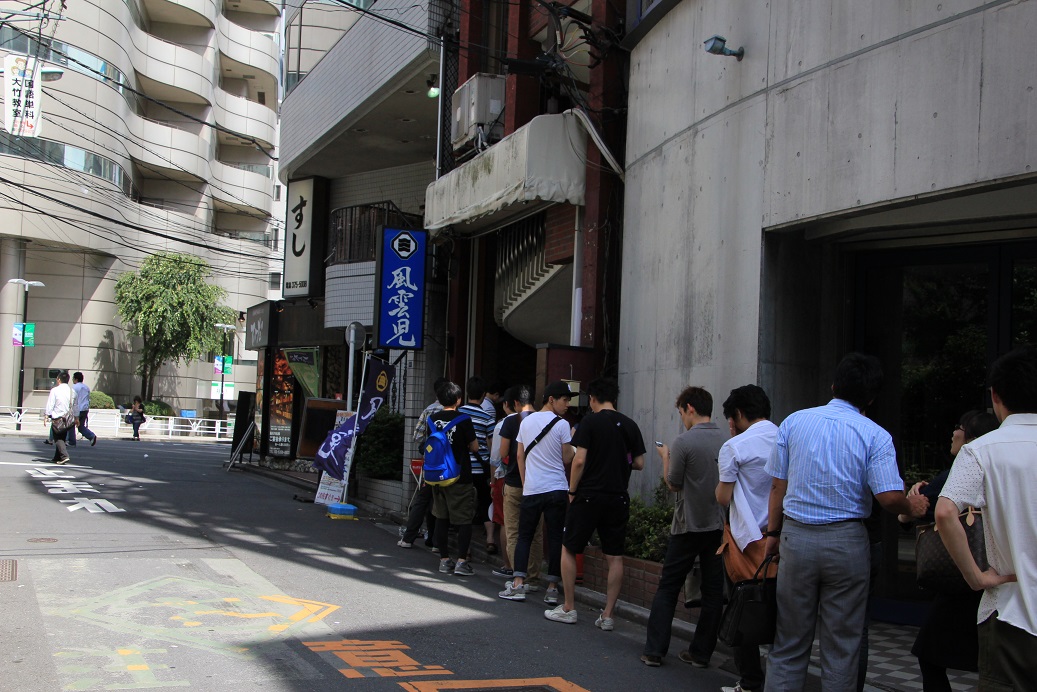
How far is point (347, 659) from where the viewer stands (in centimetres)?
614

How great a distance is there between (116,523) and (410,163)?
1147 cm

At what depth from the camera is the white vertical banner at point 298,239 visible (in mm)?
21594

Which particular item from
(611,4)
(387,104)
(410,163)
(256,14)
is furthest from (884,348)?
(256,14)

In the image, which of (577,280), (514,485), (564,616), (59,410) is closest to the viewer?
(564,616)

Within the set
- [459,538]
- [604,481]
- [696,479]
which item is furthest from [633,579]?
[459,538]

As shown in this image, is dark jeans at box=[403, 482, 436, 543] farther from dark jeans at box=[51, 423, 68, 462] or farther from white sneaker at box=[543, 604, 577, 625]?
dark jeans at box=[51, 423, 68, 462]

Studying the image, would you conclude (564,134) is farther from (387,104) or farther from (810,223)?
(387,104)

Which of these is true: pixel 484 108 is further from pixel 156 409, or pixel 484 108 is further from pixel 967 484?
pixel 156 409

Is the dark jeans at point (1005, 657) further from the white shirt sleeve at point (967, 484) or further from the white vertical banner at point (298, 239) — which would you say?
the white vertical banner at point (298, 239)

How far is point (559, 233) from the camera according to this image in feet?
39.4

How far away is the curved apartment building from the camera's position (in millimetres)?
39531

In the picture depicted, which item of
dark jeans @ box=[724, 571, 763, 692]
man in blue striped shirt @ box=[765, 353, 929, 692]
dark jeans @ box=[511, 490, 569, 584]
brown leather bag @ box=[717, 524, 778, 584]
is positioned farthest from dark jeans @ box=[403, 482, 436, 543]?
man in blue striped shirt @ box=[765, 353, 929, 692]

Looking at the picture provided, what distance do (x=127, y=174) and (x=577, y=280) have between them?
3866 cm

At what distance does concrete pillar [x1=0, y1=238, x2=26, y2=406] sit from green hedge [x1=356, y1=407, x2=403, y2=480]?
31.6 metres
